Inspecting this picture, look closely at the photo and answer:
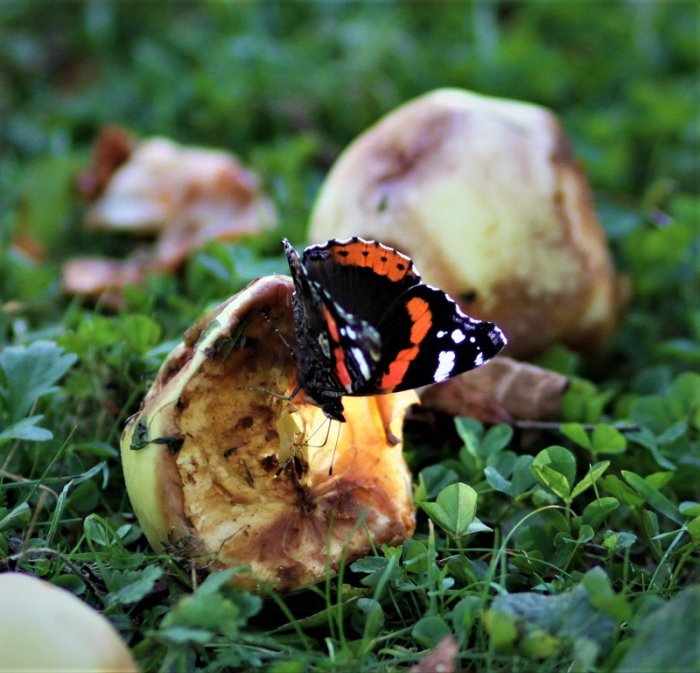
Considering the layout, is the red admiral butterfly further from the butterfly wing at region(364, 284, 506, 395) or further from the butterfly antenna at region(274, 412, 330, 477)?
the butterfly antenna at region(274, 412, 330, 477)

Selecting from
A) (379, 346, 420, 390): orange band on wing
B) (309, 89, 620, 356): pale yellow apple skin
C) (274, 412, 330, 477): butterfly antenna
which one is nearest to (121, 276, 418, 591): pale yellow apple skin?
(274, 412, 330, 477): butterfly antenna

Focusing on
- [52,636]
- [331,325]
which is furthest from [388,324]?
[52,636]

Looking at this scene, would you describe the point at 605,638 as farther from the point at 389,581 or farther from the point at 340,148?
the point at 340,148

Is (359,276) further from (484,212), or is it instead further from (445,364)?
(484,212)

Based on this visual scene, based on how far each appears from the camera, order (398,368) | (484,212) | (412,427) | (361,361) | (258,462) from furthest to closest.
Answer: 1. (484,212)
2. (412,427)
3. (258,462)
4. (398,368)
5. (361,361)

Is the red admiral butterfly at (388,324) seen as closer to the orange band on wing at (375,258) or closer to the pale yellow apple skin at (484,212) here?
the orange band on wing at (375,258)

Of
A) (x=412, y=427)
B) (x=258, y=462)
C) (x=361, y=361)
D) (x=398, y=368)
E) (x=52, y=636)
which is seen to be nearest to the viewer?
(x=52, y=636)
